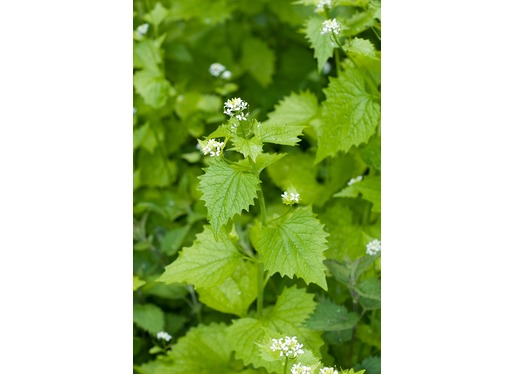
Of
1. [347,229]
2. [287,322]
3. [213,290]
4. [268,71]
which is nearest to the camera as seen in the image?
[287,322]

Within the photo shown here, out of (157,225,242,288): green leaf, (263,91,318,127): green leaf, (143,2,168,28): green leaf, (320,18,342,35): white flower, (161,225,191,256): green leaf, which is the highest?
(320,18,342,35): white flower

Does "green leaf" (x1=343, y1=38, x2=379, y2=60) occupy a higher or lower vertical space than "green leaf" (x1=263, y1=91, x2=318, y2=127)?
higher

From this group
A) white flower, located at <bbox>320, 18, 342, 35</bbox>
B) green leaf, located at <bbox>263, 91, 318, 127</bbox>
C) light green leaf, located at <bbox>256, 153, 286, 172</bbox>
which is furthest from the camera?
green leaf, located at <bbox>263, 91, 318, 127</bbox>

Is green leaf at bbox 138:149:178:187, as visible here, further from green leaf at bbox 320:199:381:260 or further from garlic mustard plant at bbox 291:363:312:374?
garlic mustard plant at bbox 291:363:312:374

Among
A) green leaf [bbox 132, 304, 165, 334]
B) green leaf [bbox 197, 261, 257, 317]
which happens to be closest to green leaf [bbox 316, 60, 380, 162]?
green leaf [bbox 197, 261, 257, 317]

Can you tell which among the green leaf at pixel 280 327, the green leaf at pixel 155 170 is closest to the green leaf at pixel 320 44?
the green leaf at pixel 280 327

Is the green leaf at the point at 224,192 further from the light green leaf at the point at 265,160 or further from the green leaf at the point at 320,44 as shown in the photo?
the green leaf at the point at 320,44

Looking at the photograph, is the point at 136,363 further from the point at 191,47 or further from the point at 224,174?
the point at 191,47

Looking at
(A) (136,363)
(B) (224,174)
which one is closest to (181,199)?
(A) (136,363)
